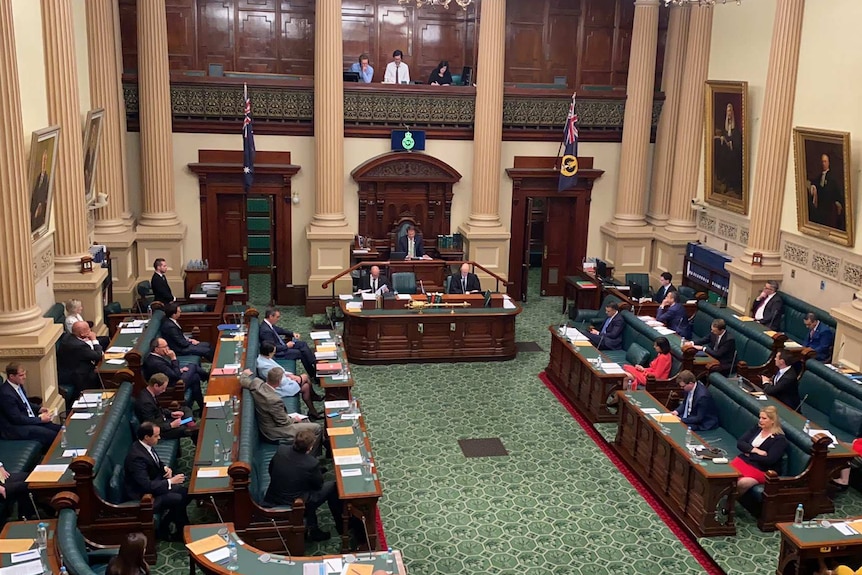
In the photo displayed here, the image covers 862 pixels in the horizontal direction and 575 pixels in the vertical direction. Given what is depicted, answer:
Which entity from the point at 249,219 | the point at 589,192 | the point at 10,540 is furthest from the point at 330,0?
the point at 10,540

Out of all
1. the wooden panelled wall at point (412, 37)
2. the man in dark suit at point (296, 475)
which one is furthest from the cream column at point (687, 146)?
the man in dark suit at point (296, 475)

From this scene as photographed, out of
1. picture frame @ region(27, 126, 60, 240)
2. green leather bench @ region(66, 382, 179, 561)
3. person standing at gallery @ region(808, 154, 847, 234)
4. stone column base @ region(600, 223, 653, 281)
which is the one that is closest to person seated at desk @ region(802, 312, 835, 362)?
person standing at gallery @ region(808, 154, 847, 234)

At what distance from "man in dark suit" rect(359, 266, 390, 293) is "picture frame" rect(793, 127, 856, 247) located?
6.94m

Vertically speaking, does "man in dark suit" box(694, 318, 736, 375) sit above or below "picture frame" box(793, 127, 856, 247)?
below

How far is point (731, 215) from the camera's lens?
15617 mm

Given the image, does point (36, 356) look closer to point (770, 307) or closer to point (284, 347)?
point (284, 347)

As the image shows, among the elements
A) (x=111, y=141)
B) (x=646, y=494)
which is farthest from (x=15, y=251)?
(x=646, y=494)

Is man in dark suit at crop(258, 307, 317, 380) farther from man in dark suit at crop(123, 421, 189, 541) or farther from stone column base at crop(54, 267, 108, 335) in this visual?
man in dark suit at crop(123, 421, 189, 541)

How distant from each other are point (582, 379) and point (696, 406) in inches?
79.8

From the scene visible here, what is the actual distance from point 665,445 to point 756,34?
29.0 feet

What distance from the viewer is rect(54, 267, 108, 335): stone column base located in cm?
1166

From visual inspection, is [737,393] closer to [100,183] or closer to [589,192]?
[589,192]

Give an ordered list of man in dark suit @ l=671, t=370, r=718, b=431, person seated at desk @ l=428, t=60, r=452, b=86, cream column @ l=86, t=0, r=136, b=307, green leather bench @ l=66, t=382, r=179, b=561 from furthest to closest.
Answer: person seated at desk @ l=428, t=60, r=452, b=86, cream column @ l=86, t=0, r=136, b=307, man in dark suit @ l=671, t=370, r=718, b=431, green leather bench @ l=66, t=382, r=179, b=561

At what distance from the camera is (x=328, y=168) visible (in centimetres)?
1609
